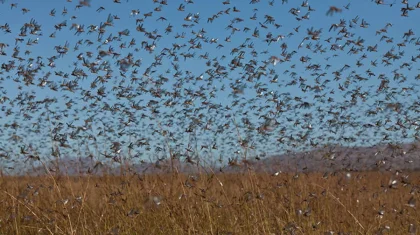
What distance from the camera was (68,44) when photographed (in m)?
9.45

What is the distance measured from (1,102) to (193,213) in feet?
19.8

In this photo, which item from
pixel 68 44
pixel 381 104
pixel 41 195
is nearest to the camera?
pixel 41 195

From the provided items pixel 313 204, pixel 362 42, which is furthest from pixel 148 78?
pixel 362 42

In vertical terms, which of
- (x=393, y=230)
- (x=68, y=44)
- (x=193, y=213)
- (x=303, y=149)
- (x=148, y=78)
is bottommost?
(x=393, y=230)

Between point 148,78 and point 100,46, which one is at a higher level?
point 100,46

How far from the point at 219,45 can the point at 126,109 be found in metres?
2.78

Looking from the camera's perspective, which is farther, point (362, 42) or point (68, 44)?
point (362, 42)

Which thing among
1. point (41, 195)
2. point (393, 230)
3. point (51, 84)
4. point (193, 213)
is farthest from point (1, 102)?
point (393, 230)

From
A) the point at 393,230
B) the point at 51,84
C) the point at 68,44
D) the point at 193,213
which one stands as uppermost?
the point at 68,44

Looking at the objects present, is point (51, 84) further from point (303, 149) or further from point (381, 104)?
point (381, 104)

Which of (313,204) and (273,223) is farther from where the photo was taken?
(313,204)

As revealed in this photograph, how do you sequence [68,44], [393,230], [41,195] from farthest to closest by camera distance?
[68,44] < [41,195] < [393,230]

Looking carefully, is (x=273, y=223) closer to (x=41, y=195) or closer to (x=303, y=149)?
(x=41, y=195)

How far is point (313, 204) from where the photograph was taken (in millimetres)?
8430
